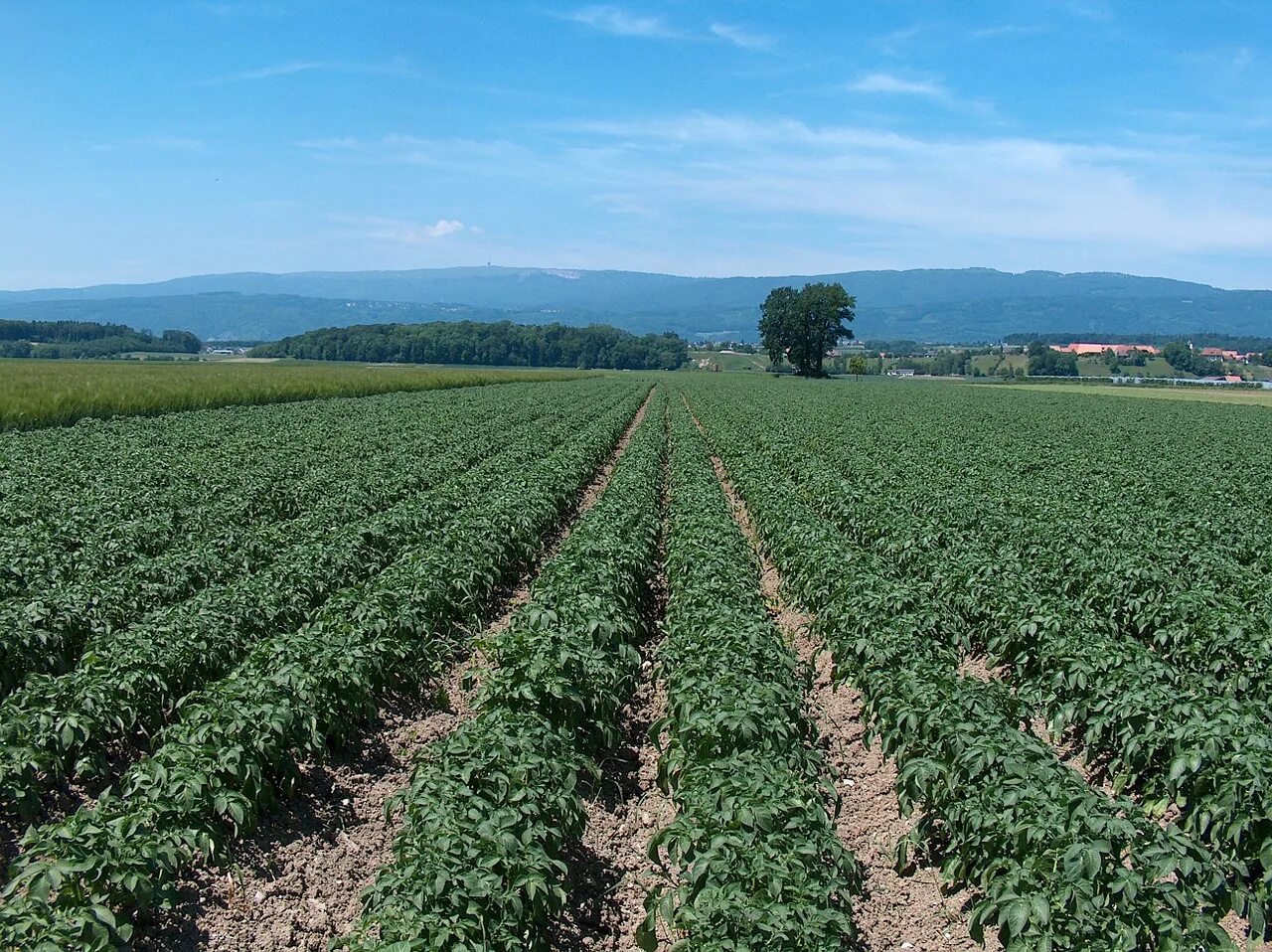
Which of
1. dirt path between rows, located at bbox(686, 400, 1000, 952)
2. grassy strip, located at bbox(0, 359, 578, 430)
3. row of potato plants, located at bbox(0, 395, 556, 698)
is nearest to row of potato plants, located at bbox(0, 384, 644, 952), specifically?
row of potato plants, located at bbox(0, 395, 556, 698)

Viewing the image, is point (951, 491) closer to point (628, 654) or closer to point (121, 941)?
point (628, 654)

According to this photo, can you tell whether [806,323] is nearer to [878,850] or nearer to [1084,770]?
[1084,770]

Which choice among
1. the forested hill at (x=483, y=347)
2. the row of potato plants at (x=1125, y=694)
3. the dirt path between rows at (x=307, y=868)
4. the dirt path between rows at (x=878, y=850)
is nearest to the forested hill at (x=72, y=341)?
the forested hill at (x=483, y=347)

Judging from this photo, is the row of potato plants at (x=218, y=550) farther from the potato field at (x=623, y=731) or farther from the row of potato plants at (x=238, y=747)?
the row of potato plants at (x=238, y=747)

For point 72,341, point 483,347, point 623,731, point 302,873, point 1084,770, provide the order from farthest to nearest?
point 483,347
point 72,341
point 623,731
point 1084,770
point 302,873

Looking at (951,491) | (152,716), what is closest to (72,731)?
(152,716)

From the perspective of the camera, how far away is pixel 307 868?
6320mm

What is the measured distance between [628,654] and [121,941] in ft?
15.8

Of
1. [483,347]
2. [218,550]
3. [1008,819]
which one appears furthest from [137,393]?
[483,347]

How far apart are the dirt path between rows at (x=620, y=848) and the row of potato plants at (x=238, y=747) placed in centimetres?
216

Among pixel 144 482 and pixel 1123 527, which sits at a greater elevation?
pixel 144 482

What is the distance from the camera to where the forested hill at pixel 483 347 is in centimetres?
14388

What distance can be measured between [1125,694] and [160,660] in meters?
7.70

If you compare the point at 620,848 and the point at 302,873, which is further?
the point at 620,848
